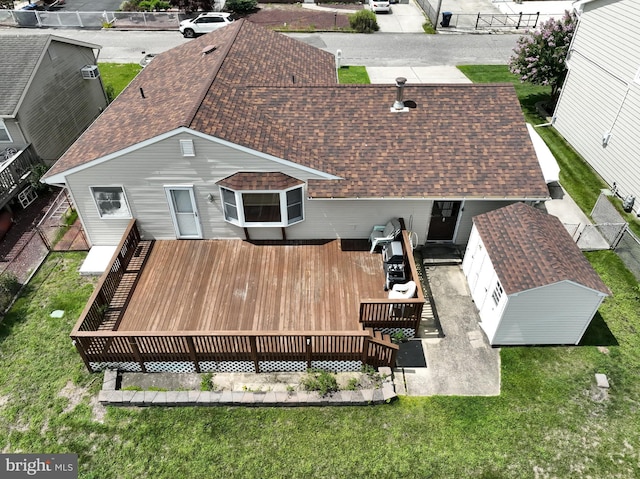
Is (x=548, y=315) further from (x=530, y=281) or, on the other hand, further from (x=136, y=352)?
(x=136, y=352)

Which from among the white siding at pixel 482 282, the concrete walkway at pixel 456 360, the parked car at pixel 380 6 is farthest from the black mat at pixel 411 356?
the parked car at pixel 380 6

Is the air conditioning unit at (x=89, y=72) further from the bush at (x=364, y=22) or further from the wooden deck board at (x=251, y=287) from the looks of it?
the bush at (x=364, y=22)

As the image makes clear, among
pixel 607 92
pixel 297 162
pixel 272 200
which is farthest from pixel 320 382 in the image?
pixel 607 92

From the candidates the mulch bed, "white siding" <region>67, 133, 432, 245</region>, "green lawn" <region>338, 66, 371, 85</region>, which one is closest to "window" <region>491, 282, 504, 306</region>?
"white siding" <region>67, 133, 432, 245</region>

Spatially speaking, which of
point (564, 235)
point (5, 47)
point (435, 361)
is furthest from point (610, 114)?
point (5, 47)

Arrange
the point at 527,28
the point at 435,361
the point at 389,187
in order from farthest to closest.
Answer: the point at 527,28 < the point at 389,187 < the point at 435,361

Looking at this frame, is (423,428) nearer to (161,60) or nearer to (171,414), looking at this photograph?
(171,414)

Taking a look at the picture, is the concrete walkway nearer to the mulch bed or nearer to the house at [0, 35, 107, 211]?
the house at [0, 35, 107, 211]
